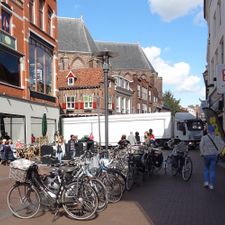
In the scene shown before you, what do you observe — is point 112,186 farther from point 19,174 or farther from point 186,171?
point 186,171

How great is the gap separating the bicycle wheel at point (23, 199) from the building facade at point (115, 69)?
133ft

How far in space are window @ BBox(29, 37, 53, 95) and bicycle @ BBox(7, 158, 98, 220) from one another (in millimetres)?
20944

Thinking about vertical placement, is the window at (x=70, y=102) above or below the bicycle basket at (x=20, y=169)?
above

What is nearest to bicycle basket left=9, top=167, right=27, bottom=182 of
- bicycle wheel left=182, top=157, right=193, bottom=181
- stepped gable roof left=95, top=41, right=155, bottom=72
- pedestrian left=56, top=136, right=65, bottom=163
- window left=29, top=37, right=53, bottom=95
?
bicycle wheel left=182, top=157, right=193, bottom=181

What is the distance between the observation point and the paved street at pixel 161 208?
7555mm

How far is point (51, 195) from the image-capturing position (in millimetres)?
7980

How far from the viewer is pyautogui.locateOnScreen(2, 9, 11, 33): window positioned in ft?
80.4

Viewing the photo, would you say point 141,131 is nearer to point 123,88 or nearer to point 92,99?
point 92,99

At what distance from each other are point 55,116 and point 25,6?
29.2 ft

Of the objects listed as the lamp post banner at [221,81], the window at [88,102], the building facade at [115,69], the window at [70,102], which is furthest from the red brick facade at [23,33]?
the window at [70,102]

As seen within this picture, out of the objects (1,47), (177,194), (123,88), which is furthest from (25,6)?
(123,88)

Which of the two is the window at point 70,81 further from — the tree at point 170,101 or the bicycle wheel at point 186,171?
the tree at point 170,101

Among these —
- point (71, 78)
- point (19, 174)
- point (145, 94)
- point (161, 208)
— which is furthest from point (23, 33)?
point (145, 94)

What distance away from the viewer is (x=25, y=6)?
27.5 meters
